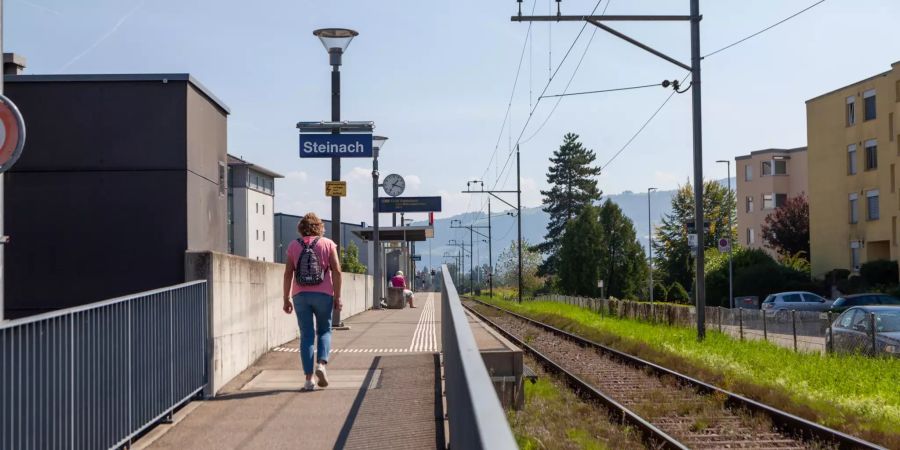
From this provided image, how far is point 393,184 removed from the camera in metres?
40.3

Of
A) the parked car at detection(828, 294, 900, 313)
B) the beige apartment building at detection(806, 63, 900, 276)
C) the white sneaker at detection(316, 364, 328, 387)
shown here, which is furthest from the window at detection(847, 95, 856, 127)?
the white sneaker at detection(316, 364, 328, 387)

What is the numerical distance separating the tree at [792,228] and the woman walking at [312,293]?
60.4m

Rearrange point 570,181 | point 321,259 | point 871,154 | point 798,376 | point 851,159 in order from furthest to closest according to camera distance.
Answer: point 570,181 < point 851,159 < point 871,154 < point 798,376 < point 321,259

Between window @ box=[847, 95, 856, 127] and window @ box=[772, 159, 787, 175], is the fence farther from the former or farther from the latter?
window @ box=[772, 159, 787, 175]

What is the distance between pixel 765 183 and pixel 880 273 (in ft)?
120

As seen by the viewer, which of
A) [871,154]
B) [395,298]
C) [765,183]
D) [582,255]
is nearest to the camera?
[395,298]

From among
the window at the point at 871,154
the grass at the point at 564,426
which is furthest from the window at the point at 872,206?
the grass at the point at 564,426

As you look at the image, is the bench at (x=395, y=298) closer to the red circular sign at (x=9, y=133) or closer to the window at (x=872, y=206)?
the window at (x=872, y=206)

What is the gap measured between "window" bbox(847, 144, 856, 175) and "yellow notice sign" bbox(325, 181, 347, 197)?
39021 millimetres

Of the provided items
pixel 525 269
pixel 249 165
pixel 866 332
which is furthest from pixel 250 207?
pixel 866 332

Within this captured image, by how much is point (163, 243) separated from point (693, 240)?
15.6 meters

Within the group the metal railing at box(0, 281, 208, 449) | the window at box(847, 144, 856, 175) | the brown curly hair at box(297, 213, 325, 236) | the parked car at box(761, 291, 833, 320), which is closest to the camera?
the metal railing at box(0, 281, 208, 449)

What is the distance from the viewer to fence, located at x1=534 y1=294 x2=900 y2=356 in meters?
18.6

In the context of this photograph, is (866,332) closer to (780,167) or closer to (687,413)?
(687,413)
